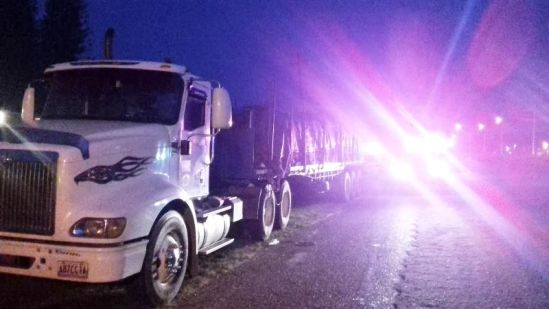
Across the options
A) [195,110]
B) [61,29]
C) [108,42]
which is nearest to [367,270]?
[195,110]

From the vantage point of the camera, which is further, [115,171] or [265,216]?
[265,216]

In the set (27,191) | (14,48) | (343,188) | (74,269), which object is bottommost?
(74,269)

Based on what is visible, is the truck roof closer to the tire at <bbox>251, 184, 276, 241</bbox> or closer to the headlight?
the headlight

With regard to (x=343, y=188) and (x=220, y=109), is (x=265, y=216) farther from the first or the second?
(x=343, y=188)

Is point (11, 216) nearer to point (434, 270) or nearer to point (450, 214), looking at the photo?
point (434, 270)

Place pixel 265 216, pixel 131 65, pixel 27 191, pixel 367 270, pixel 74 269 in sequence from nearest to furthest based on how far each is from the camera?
1. pixel 74 269
2. pixel 27 191
3. pixel 131 65
4. pixel 367 270
5. pixel 265 216

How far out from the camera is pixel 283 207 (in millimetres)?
12094

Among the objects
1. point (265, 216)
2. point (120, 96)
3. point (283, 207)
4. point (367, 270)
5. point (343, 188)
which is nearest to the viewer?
point (120, 96)

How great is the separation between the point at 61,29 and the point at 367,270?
37444 millimetres

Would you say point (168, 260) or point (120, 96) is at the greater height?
point (120, 96)

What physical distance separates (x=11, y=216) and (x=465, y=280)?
571 centimetres

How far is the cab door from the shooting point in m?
6.90

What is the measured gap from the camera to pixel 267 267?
807cm

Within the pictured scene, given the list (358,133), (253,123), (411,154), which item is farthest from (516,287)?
(411,154)
